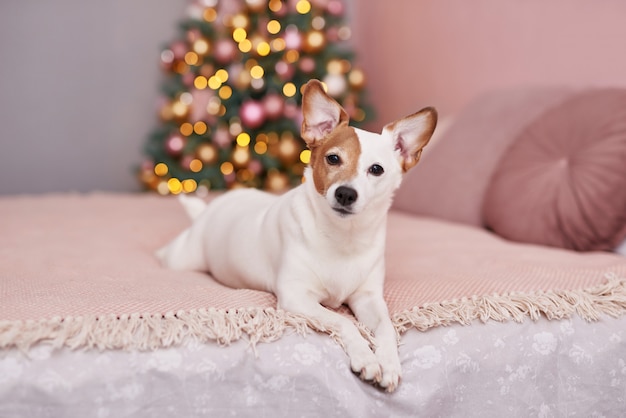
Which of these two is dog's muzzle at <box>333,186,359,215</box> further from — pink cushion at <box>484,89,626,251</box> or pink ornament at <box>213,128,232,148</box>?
pink ornament at <box>213,128,232,148</box>

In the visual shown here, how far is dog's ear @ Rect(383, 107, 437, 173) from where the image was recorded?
146 cm

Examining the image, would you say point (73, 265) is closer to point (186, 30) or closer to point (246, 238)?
point (246, 238)

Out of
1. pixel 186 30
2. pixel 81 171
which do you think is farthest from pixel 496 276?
pixel 81 171

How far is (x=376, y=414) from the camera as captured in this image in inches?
49.5

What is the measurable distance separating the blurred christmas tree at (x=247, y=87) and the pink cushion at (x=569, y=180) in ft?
5.66

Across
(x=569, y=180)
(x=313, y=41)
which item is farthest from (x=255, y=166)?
(x=569, y=180)

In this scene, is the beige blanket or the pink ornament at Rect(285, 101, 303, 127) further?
the pink ornament at Rect(285, 101, 303, 127)

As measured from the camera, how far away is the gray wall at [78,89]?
4312mm

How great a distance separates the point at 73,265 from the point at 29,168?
2.96m

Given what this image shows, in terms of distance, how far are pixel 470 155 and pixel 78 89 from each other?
298 cm

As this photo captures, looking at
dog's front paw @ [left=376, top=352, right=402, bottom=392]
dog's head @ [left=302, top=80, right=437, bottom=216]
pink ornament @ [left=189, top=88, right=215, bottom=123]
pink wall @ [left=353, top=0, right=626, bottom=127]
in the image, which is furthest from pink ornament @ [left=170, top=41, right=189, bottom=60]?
dog's front paw @ [left=376, top=352, right=402, bottom=392]

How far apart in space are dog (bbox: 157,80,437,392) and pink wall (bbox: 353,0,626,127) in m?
1.35

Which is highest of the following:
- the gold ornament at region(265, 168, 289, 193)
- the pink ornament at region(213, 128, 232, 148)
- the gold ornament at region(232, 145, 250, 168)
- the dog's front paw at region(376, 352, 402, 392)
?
the dog's front paw at region(376, 352, 402, 392)

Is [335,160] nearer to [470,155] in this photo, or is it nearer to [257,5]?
[470,155]
